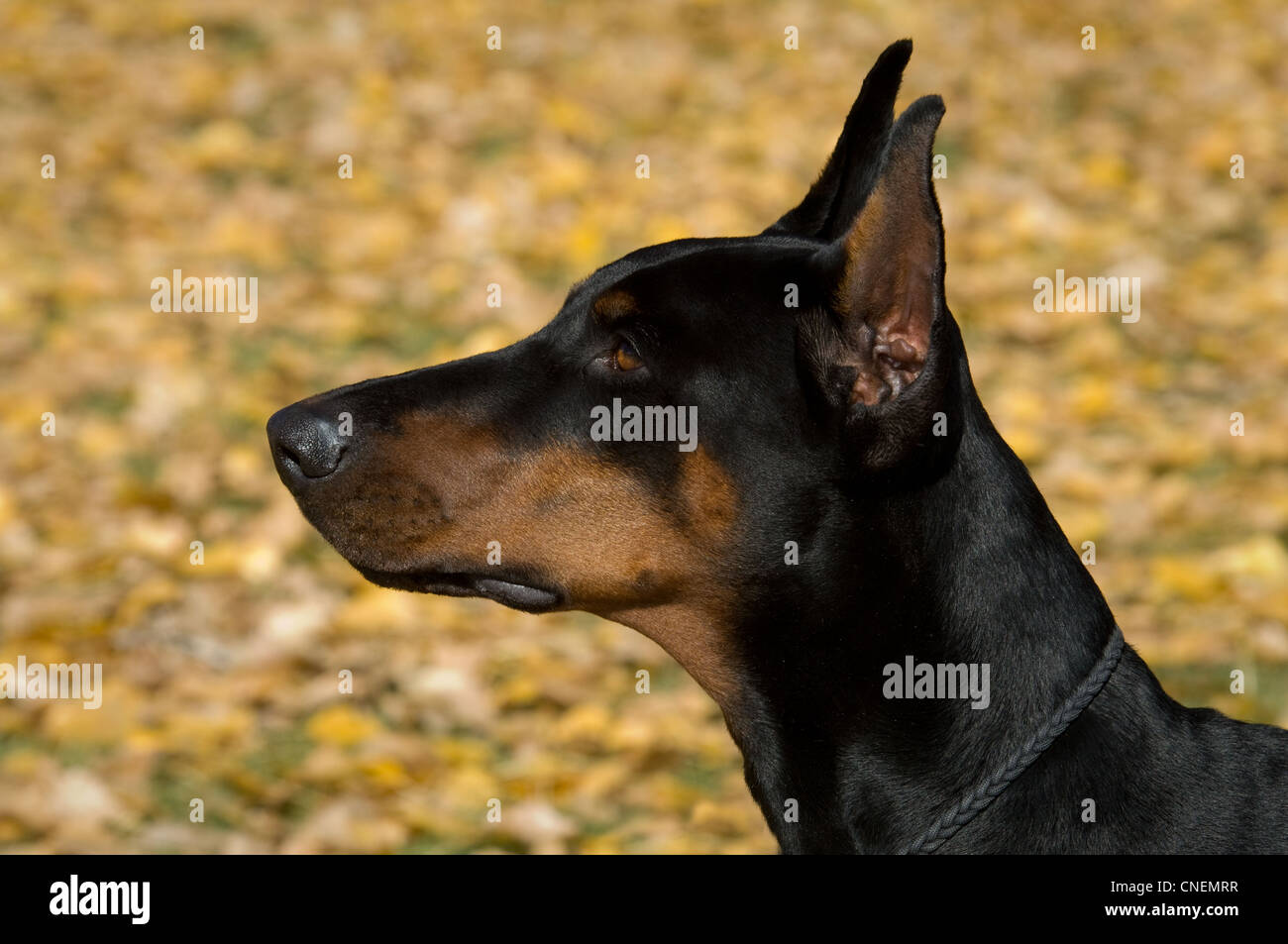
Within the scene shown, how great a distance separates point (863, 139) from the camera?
3.57 metres

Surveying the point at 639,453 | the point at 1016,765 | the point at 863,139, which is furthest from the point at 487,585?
the point at 863,139

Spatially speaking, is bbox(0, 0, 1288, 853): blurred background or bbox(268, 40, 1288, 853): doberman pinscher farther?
bbox(0, 0, 1288, 853): blurred background

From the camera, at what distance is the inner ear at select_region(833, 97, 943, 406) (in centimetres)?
271

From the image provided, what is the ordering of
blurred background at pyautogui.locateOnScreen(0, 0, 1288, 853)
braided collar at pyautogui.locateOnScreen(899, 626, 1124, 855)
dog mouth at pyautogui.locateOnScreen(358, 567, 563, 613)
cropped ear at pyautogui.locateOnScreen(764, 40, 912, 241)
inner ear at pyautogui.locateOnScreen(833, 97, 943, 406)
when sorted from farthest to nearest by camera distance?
blurred background at pyautogui.locateOnScreen(0, 0, 1288, 853) < cropped ear at pyautogui.locateOnScreen(764, 40, 912, 241) < dog mouth at pyautogui.locateOnScreen(358, 567, 563, 613) < braided collar at pyautogui.locateOnScreen(899, 626, 1124, 855) < inner ear at pyautogui.locateOnScreen(833, 97, 943, 406)

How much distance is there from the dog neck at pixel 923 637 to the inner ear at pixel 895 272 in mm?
194

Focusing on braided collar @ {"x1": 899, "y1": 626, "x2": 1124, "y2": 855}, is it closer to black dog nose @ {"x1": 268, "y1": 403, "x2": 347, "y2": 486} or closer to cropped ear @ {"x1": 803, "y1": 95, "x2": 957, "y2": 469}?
cropped ear @ {"x1": 803, "y1": 95, "x2": 957, "y2": 469}

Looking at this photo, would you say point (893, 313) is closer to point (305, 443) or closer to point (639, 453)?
point (639, 453)

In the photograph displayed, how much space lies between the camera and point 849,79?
11.2 m

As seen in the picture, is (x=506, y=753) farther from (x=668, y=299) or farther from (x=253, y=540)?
(x=668, y=299)

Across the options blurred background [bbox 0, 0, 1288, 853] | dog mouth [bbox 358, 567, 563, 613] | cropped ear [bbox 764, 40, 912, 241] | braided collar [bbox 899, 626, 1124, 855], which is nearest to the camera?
braided collar [bbox 899, 626, 1124, 855]

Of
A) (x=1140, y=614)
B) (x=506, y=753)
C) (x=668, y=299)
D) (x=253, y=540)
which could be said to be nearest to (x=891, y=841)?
(x=668, y=299)

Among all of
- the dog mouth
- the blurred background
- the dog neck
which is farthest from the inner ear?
the blurred background

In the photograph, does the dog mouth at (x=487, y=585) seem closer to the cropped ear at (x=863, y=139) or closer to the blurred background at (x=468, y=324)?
the cropped ear at (x=863, y=139)
